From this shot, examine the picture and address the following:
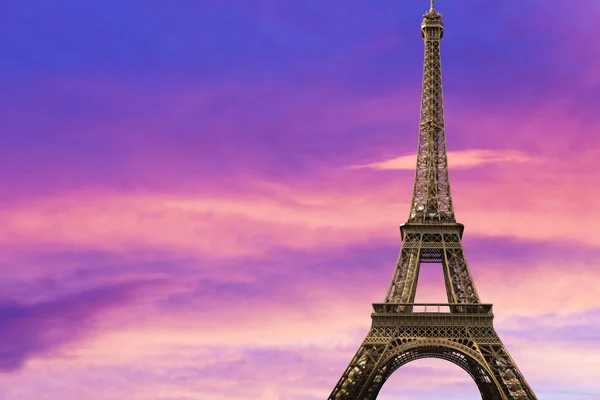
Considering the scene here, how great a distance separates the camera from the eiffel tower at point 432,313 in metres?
95.0

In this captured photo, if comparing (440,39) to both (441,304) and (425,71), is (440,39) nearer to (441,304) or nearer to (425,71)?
A: (425,71)

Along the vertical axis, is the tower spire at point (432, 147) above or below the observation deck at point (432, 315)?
above

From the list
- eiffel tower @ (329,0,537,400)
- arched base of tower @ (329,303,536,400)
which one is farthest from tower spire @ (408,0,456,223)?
arched base of tower @ (329,303,536,400)

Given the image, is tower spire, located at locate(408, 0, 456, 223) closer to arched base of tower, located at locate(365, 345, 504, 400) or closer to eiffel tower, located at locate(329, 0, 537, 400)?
eiffel tower, located at locate(329, 0, 537, 400)

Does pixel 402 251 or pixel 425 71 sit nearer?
pixel 402 251

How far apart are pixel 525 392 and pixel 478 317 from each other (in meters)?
8.64

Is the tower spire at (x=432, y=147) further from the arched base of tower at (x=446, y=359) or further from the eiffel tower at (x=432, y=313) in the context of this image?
the arched base of tower at (x=446, y=359)

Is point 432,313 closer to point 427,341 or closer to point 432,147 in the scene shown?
point 427,341

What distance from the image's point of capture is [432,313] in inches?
3846

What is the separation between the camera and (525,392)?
92.4 m

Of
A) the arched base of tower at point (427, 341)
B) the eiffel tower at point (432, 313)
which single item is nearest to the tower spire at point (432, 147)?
the eiffel tower at point (432, 313)

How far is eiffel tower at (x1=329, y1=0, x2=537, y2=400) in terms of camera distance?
312ft

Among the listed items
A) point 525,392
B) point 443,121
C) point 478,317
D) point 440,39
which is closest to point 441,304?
point 478,317

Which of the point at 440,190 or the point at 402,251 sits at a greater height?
the point at 440,190
